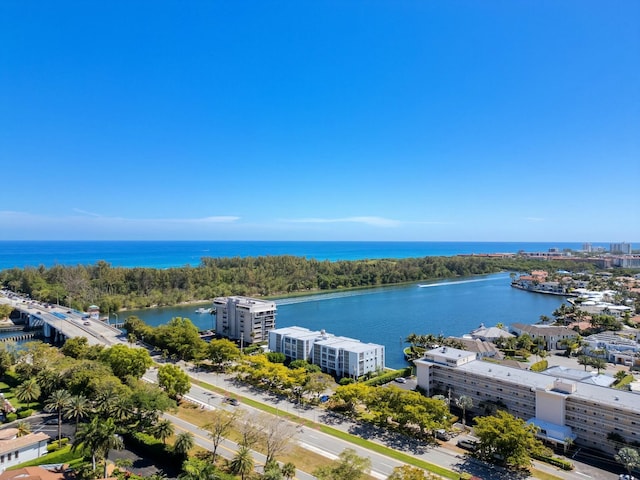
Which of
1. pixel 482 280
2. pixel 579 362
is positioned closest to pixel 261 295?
pixel 579 362

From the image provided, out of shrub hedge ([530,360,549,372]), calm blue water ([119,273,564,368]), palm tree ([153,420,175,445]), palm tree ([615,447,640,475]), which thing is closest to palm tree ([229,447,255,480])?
palm tree ([153,420,175,445])

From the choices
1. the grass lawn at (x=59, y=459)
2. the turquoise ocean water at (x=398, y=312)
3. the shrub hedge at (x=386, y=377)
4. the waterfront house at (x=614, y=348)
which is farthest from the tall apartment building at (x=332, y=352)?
the waterfront house at (x=614, y=348)

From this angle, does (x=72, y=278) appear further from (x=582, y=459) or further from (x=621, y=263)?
(x=621, y=263)

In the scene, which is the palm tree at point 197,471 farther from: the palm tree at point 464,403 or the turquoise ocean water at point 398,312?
the turquoise ocean water at point 398,312

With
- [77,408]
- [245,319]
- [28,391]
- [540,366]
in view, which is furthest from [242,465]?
[540,366]

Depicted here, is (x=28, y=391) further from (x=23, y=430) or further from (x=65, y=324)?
(x=65, y=324)

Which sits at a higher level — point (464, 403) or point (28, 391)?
point (28, 391)

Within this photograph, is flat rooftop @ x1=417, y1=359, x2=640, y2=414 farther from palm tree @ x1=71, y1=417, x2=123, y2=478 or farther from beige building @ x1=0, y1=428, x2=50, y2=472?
beige building @ x1=0, y1=428, x2=50, y2=472

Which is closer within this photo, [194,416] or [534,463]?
Result: [534,463]
